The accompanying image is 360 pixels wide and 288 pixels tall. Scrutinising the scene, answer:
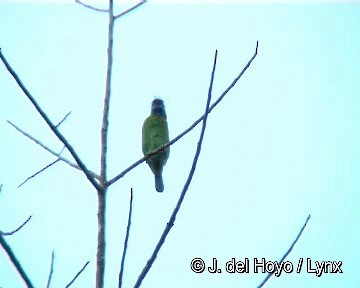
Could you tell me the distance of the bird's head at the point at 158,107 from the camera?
17.5 feet

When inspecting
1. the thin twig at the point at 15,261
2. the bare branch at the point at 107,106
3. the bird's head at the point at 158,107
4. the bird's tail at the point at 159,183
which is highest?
the bird's head at the point at 158,107

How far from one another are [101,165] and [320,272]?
1.90m

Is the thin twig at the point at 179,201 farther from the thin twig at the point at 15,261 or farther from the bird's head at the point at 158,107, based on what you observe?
the bird's head at the point at 158,107

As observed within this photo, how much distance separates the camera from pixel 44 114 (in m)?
1.39

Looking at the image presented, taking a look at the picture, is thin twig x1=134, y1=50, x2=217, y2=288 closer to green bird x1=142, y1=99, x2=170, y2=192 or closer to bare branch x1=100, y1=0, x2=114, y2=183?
bare branch x1=100, y1=0, x2=114, y2=183

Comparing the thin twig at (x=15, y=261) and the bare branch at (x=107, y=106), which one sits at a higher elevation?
the bare branch at (x=107, y=106)

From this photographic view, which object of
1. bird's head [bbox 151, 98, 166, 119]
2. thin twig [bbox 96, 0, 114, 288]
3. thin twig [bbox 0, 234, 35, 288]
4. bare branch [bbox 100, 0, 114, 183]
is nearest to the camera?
thin twig [bbox 0, 234, 35, 288]

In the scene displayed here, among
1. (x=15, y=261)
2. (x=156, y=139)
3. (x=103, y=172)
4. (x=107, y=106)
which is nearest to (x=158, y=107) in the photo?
(x=156, y=139)

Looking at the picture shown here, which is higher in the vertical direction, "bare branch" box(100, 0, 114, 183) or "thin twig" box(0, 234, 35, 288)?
"bare branch" box(100, 0, 114, 183)

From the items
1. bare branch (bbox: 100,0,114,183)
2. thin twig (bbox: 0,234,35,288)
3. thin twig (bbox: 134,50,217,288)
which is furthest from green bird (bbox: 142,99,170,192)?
thin twig (bbox: 0,234,35,288)

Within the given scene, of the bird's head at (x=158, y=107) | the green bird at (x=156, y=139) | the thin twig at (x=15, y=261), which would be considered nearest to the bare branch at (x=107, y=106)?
the thin twig at (x=15, y=261)

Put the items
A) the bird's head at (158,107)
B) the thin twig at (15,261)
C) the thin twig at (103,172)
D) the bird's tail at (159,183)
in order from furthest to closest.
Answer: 1. the bird's head at (158,107)
2. the bird's tail at (159,183)
3. the thin twig at (103,172)
4. the thin twig at (15,261)

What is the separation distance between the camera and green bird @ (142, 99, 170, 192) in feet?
15.2

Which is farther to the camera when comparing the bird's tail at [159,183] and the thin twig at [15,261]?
the bird's tail at [159,183]
